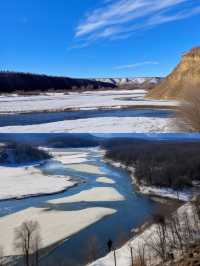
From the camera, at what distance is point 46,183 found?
1862 cm

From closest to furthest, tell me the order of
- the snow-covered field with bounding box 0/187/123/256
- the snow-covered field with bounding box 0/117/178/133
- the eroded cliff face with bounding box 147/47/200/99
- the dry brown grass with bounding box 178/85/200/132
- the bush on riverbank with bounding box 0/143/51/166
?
the snow-covered field with bounding box 0/187/123/256 < the bush on riverbank with bounding box 0/143/51/166 < the dry brown grass with bounding box 178/85/200/132 < the snow-covered field with bounding box 0/117/178/133 < the eroded cliff face with bounding box 147/47/200/99

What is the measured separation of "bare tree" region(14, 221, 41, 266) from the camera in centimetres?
1084

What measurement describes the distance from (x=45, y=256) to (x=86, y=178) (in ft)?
28.2

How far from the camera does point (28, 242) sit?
11.3 metres

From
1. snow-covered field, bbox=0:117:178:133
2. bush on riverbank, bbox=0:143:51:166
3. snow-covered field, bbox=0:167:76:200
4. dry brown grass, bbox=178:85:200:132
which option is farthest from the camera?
snow-covered field, bbox=0:117:178:133

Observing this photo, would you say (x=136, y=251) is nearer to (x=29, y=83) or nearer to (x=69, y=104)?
(x=69, y=104)

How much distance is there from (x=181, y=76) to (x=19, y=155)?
60.5m

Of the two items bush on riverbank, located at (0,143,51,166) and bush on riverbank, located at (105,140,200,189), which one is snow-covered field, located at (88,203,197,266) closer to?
bush on riverbank, located at (105,140,200,189)

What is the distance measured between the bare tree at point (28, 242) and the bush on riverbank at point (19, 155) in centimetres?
1095

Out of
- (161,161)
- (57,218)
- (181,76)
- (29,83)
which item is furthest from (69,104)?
(29,83)

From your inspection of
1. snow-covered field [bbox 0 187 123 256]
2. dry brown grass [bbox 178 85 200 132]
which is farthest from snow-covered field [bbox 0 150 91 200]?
dry brown grass [bbox 178 85 200 132]

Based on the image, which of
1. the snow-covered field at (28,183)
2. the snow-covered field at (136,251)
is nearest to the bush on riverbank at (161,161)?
the snow-covered field at (28,183)

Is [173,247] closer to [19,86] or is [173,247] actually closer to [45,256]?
[45,256]

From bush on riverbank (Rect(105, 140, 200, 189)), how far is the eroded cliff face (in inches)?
1990
